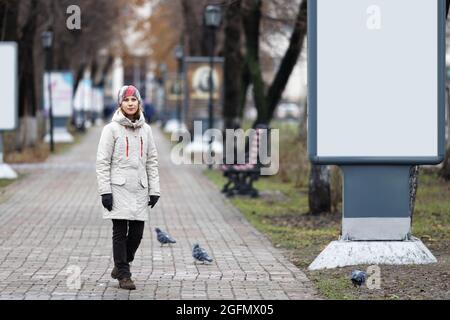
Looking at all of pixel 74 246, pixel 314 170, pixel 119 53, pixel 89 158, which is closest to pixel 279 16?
pixel 89 158

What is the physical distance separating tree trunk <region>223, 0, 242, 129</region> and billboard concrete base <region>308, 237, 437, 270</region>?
2000cm

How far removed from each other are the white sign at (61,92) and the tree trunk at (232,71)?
13.1m

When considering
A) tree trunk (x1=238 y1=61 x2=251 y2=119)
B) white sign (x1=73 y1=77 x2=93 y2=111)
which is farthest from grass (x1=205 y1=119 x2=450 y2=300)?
white sign (x1=73 y1=77 x2=93 y2=111)

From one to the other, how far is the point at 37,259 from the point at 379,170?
3.67m

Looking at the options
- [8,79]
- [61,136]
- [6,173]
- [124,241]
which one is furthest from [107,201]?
[61,136]

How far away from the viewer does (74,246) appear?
14359 millimetres

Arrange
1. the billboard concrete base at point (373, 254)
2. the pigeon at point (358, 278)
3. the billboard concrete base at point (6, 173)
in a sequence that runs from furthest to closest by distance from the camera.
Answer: the billboard concrete base at point (6, 173), the billboard concrete base at point (373, 254), the pigeon at point (358, 278)

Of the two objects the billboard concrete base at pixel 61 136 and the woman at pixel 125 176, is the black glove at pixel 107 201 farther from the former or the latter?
the billboard concrete base at pixel 61 136

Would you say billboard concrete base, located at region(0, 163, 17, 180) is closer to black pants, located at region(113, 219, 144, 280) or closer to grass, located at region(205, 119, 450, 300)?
grass, located at region(205, 119, 450, 300)

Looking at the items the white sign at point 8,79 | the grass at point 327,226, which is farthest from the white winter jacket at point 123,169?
the white sign at point 8,79

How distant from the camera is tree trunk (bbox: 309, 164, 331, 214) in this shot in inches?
725

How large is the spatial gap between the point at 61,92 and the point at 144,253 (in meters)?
32.6

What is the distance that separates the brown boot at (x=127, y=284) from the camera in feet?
34.6

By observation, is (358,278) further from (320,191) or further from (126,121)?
(320,191)
